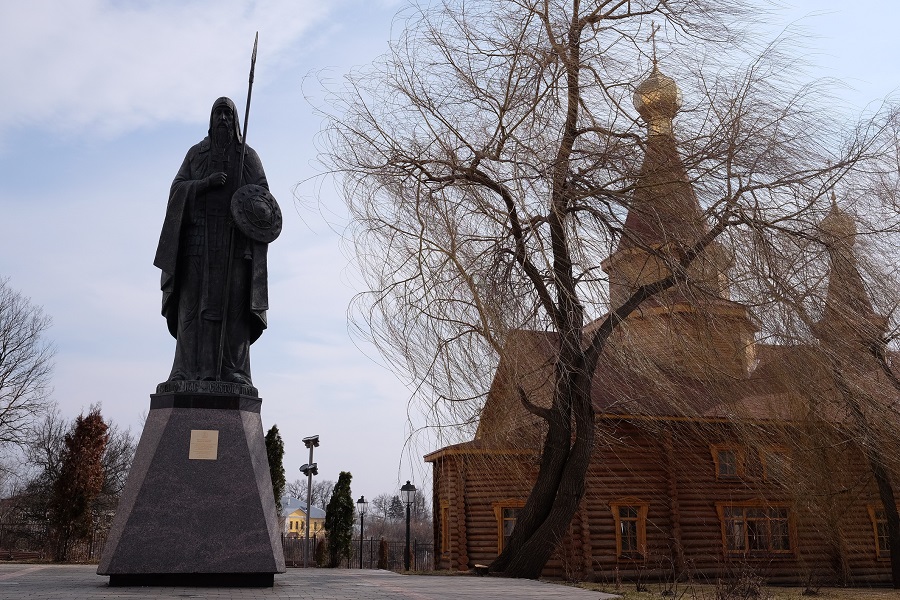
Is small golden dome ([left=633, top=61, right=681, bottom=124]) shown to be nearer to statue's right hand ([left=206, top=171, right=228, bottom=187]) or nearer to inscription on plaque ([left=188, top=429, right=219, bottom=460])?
Answer: statue's right hand ([left=206, top=171, right=228, bottom=187])

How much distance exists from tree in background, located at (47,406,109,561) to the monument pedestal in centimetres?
1497

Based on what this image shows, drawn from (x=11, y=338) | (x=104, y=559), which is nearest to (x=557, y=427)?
(x=104, y=559)

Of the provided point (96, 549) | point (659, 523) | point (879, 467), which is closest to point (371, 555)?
point (96, 549)

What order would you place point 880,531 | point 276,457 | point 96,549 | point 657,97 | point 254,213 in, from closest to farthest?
1. point 254,213
2. point 657,97
3. point 880,531
4. point 96,549
5. point 276,457

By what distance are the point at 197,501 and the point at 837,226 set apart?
7.62 m

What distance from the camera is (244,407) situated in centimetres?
780

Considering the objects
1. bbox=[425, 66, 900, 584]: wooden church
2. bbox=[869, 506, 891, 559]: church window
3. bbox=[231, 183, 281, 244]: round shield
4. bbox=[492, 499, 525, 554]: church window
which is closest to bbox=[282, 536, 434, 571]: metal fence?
bbox=[492, 499, 525, 554]: church window

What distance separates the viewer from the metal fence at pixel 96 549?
21172 mm

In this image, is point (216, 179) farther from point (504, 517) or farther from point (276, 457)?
point (276, 457)

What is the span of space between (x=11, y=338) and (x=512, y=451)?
2127cm

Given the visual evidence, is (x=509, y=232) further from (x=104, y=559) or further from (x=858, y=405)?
(x=104, y=559)

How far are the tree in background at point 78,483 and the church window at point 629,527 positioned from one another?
43.9 ft

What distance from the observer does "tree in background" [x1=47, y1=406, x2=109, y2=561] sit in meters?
20.5

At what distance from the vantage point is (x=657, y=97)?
934 cm
